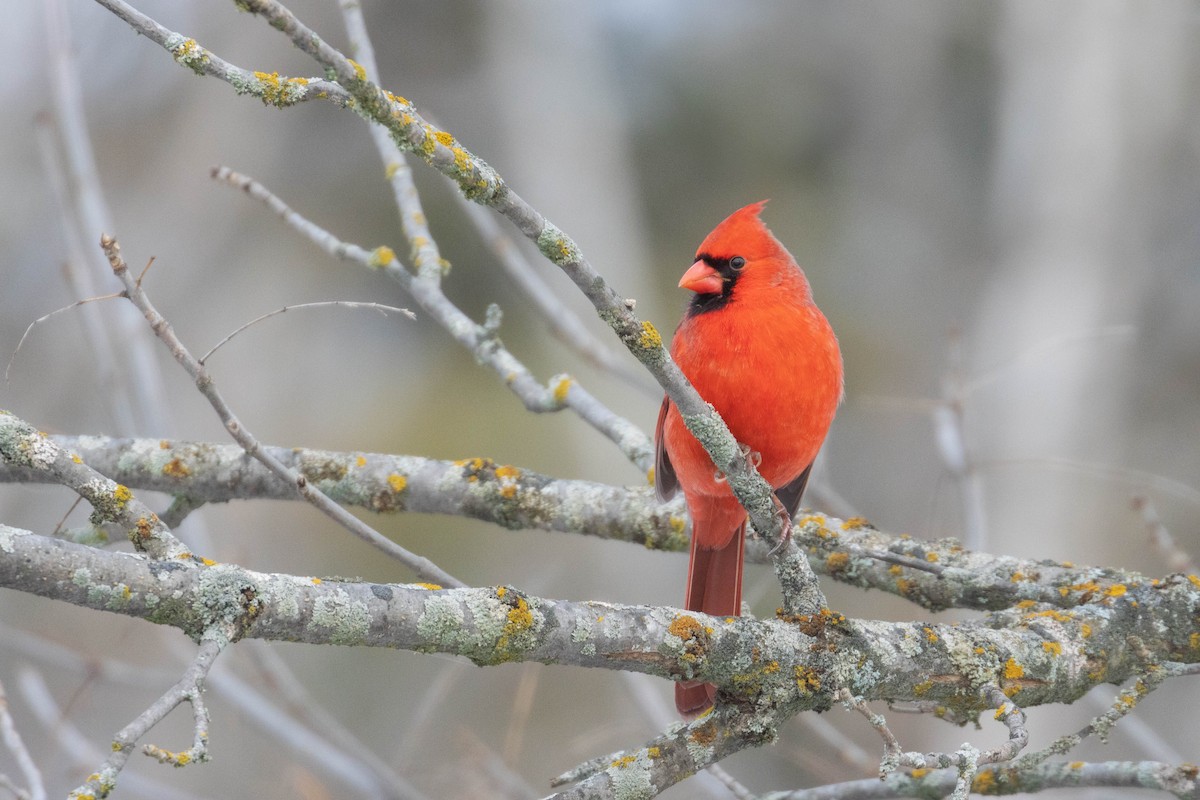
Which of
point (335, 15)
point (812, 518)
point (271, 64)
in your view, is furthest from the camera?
point (335, 15)

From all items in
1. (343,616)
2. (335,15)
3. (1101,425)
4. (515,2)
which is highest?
(515,2)

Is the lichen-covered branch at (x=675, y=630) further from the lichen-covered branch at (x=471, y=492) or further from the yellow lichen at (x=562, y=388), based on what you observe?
the yellow lichen at (x=562, y=388)

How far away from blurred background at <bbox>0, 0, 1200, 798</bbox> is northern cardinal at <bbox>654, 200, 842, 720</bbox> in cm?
48

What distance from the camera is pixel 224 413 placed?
67.1 inches

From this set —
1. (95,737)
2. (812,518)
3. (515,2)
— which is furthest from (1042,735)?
(515,2)

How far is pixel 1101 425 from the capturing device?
675 cm

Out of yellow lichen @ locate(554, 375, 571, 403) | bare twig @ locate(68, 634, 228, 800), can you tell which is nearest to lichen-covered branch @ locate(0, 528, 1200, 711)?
bare twig @ locate(68, 634, 228, 800)

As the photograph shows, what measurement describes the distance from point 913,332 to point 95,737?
6209mm

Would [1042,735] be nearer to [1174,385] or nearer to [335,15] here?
[1174,385]

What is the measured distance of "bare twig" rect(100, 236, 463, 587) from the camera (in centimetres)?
164

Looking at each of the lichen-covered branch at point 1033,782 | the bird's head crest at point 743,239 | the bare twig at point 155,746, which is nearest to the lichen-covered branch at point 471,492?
the bird's head crest at point 743,239

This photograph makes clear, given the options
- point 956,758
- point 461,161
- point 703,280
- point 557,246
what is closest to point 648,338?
point 557,246

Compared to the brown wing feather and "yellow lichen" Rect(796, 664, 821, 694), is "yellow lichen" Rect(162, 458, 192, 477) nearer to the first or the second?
the brown wing feather

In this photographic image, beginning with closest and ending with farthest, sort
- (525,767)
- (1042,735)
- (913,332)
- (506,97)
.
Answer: (1042,735)
(525,767)
(913,332)
(506,97)
